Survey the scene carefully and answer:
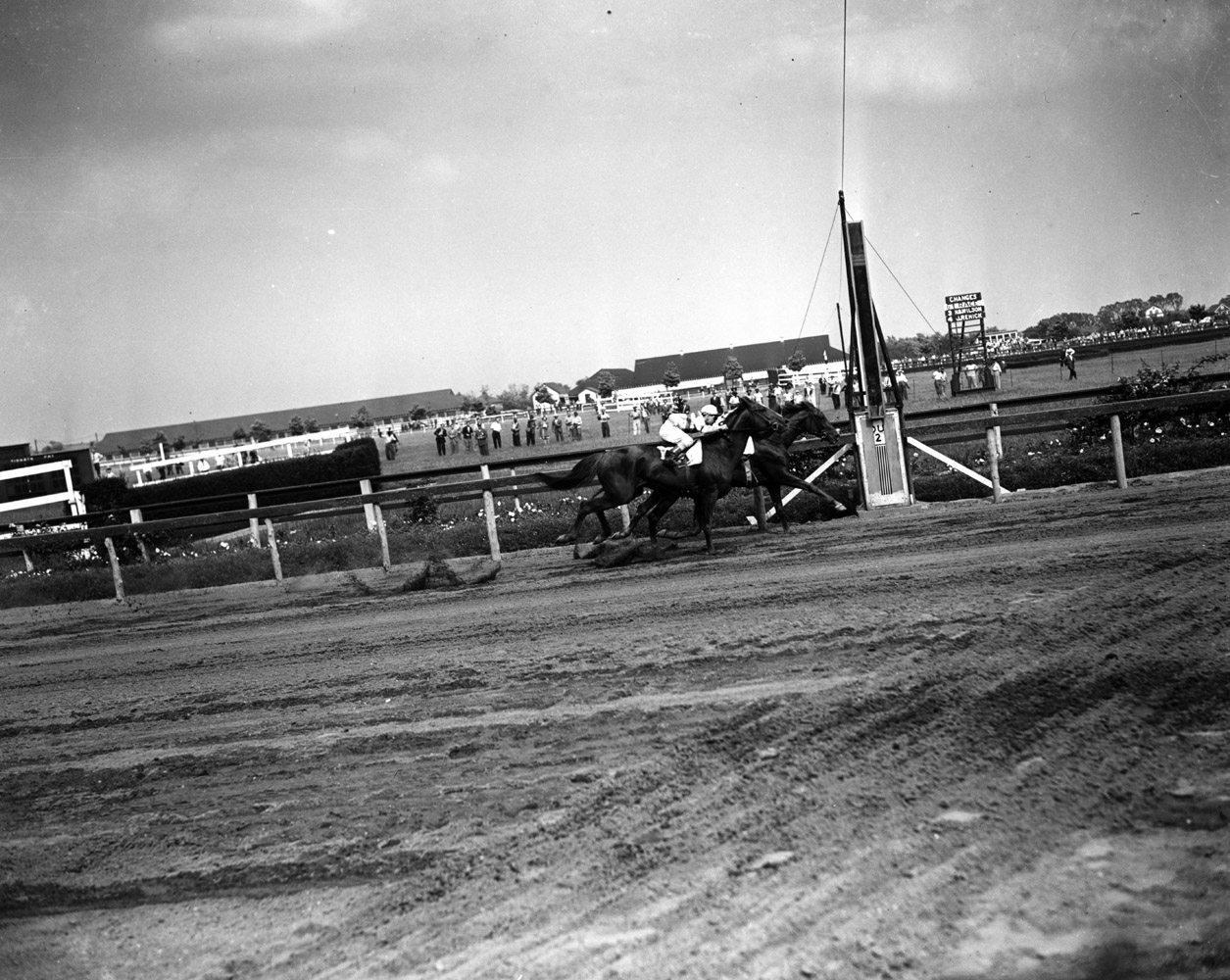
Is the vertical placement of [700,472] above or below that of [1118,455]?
above

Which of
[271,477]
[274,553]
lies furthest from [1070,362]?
[274,553]

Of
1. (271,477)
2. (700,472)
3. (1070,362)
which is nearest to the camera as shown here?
(700,472)

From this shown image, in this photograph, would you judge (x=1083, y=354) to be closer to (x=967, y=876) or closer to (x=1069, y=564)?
(x=1069, y=564)

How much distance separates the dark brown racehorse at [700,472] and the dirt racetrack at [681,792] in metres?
3.52

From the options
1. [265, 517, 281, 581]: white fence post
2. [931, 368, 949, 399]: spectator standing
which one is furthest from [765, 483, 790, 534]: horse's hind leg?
[931, 368, 949, 399]: spectator standing

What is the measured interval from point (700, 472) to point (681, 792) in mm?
7908

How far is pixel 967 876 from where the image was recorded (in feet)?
11.2

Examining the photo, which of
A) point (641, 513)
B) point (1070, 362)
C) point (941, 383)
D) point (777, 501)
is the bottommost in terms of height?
point (777, 501)

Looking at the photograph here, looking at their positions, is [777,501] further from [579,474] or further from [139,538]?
[139,538]

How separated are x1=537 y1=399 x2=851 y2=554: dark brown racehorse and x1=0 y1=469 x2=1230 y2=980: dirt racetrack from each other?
11.6 ft

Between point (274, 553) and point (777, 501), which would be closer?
point (777, 501)

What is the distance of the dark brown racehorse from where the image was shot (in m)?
12.1

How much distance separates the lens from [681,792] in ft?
14.4

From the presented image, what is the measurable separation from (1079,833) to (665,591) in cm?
579
